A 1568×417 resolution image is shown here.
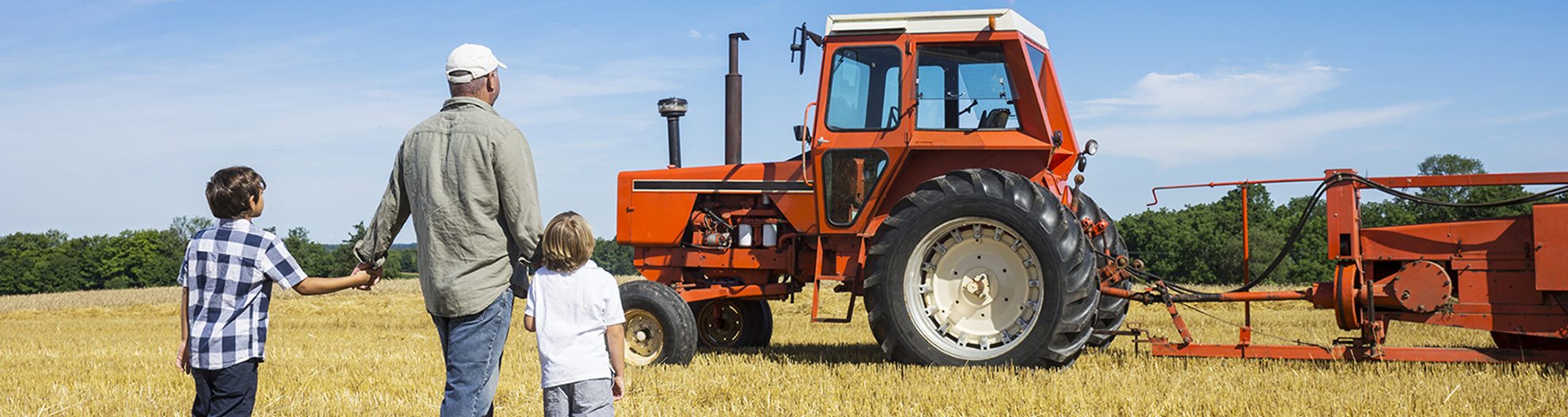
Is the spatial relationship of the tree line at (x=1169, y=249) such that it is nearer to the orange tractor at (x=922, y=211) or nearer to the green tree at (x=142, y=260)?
the green tree at (x=142, y=260)

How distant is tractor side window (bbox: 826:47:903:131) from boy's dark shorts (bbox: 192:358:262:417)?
4.56 m

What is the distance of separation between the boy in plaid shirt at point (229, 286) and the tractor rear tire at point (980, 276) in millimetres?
3846

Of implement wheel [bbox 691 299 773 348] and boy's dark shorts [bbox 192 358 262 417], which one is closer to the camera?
boy's dark shorts [bbox 192 358 262 417]

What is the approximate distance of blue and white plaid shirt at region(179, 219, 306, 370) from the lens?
4066 millimetres

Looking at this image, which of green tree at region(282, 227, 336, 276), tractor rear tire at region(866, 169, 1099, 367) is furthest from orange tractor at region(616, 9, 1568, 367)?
green tree at region(282, 227, 336, 276)

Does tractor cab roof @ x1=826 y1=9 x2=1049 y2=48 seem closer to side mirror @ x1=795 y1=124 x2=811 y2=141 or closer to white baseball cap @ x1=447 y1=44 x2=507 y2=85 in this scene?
side mirror @ x1=795 y1=124 x2=811 y2=141

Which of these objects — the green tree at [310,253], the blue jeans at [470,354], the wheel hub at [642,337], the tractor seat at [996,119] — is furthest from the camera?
the green tree at [310,253]

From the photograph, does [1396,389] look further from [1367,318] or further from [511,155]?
[511,155]

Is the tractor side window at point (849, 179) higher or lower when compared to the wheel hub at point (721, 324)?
higher

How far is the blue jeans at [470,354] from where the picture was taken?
402cm

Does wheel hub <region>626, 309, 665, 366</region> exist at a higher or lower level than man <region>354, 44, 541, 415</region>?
lower

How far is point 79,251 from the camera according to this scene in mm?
56438

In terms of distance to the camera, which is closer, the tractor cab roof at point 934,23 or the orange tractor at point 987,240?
the orange tractor at point 987,240

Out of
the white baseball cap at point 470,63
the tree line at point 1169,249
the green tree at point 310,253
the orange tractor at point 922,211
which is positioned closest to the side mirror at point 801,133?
the orange tractor at point 922,211
